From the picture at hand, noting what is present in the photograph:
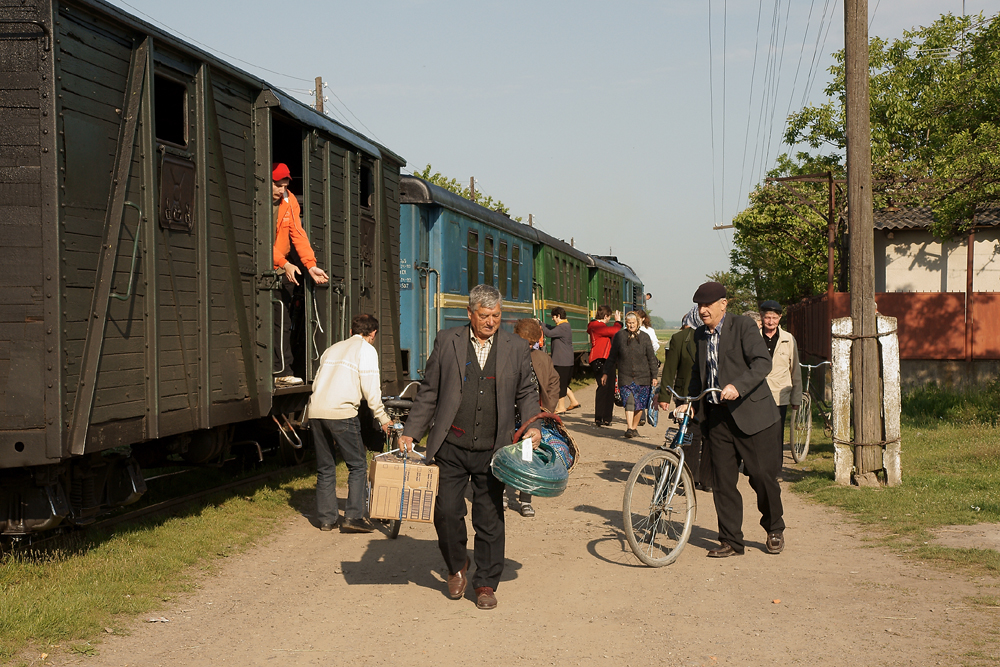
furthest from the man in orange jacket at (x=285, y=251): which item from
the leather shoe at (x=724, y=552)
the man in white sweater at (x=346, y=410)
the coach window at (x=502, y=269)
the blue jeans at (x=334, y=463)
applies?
the coach window at (x=502, y=269)

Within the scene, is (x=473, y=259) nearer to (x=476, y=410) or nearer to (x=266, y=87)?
(x=266, y=87)

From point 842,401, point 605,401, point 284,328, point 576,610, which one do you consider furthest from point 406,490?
point 605,401

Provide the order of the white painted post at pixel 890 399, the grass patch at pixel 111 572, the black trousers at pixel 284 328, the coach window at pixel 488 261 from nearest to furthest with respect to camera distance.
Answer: the grass patch at pixel 111 572, the black trousers at pixel 284 328, the white painted post at pixel 890 399, the coach window at pixel 488 261

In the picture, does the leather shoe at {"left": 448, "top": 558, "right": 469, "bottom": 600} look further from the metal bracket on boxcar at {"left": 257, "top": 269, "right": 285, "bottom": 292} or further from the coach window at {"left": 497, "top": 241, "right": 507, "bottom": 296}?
the coach window at {"left": 497, "top": 241, "right": 507, "bottom": 296}

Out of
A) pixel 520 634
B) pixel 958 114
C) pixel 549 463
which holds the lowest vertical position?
pixel 520 634

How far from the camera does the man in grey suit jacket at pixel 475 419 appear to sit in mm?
6090

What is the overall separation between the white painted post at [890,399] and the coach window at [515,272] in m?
9.13

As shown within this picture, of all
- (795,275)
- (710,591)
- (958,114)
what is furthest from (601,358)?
(795,275)

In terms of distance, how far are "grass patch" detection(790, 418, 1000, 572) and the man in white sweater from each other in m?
4.35

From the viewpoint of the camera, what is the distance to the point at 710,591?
646 centimetres

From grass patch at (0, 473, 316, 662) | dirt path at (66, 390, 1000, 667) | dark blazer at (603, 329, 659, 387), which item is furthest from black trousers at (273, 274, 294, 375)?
dark blazer at (603, 329, 659, 387)

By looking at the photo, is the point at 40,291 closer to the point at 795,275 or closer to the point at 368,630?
the point at 368,630

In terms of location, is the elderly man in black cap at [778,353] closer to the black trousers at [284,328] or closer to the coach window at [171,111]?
the black trousers at [284,328]

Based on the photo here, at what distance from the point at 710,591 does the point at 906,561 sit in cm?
176
